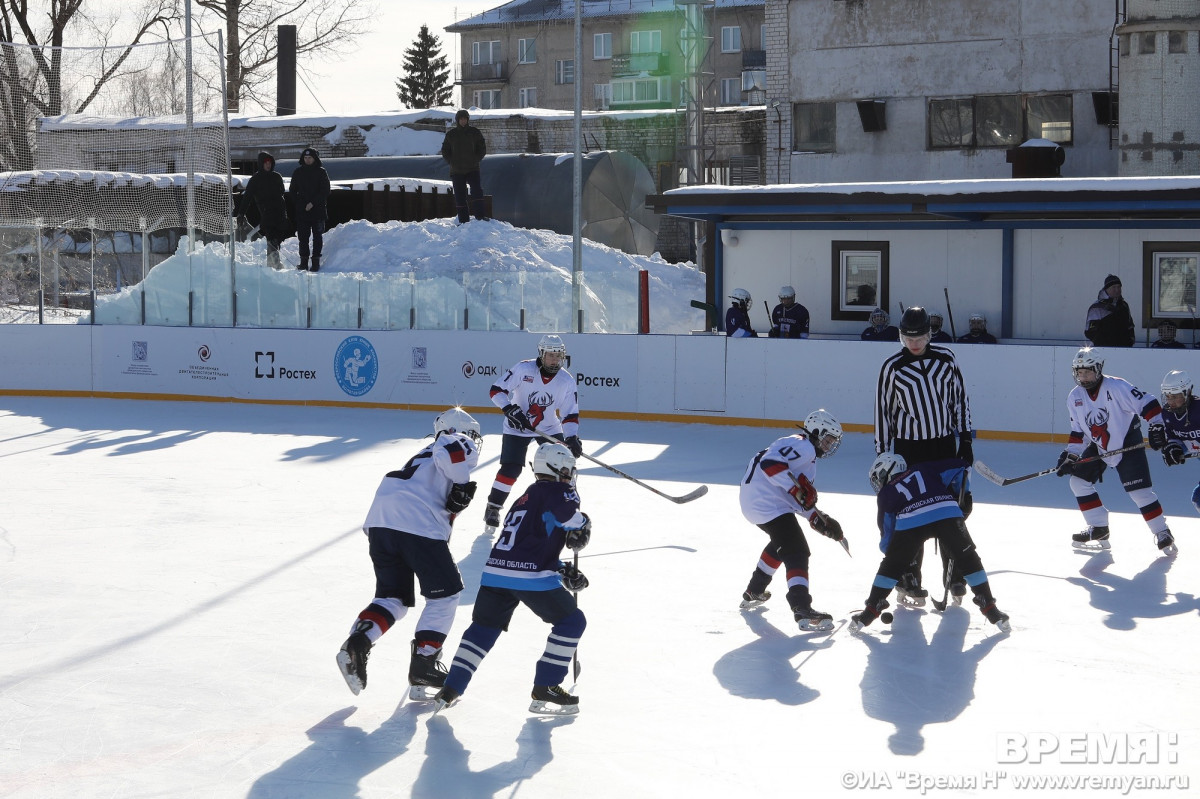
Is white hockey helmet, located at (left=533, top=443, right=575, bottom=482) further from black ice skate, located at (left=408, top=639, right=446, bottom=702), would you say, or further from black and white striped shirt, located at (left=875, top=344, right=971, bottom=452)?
black and white striped shirt, located at (left=875, top=344, right=971, bottom=452)

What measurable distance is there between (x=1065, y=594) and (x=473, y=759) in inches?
153

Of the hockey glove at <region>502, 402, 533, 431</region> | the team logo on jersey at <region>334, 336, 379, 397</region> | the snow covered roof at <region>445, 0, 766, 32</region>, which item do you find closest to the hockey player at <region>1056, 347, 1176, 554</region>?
the hockey glove at <region>502, 402, 533, 431</region>

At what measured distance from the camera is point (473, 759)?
4871 mm

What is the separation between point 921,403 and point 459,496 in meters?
2.55

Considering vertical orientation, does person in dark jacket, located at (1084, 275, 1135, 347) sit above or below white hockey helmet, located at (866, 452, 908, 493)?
above

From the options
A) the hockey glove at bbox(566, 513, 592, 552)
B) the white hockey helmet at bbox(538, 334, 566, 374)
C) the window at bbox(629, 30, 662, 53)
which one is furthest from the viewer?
the window at bbox(629, 30, 662, 53)

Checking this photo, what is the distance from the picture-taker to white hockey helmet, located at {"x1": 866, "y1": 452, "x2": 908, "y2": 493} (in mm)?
6531

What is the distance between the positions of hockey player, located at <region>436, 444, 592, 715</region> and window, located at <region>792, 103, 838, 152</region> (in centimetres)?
2104

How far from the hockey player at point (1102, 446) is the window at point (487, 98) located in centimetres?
5213

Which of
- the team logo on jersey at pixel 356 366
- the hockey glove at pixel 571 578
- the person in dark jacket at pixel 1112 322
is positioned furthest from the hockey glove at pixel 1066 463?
the team logo on jersey at pixel 356 366

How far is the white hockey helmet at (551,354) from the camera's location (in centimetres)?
934

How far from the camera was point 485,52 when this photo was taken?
197ft

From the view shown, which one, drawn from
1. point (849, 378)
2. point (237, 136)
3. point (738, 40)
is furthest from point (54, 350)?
point (738, 40)

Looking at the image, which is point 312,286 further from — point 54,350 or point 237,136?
point 237,136
